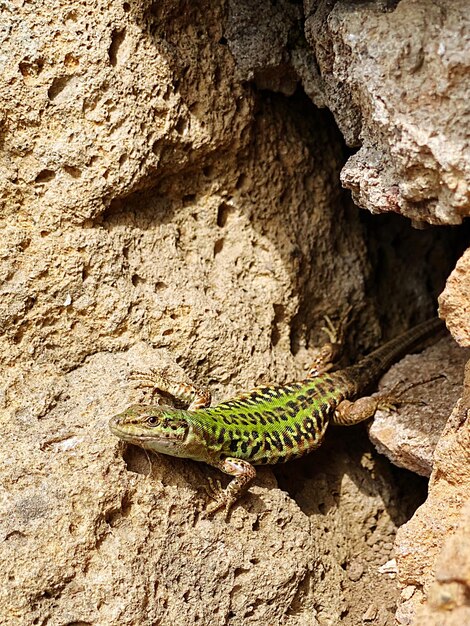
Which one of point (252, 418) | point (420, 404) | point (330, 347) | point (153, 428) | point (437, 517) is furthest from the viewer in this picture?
point (330, 347)

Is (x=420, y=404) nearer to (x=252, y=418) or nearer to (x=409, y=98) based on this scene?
(x=252, y=418)

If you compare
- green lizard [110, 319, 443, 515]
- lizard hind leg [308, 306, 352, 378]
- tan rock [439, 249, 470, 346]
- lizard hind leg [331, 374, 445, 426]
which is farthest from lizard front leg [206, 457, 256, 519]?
tan rock [439, 249, 470, 346]

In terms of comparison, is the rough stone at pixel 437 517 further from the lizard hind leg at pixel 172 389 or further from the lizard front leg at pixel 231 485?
the lizard hind leg at pixel 172 389

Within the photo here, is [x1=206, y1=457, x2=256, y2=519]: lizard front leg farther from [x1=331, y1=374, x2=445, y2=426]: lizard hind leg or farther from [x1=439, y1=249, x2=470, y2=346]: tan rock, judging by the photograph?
[x1=439, y1=249, x2=470, y2=346]: tan rock

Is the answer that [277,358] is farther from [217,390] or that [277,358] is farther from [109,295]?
[109,295]

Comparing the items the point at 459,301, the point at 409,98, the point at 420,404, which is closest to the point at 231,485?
the point at 420,404

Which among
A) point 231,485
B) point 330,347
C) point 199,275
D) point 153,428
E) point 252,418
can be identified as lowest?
point 231,485

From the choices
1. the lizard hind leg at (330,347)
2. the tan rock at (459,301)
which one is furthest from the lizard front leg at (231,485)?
the tan rock at (459,301)
